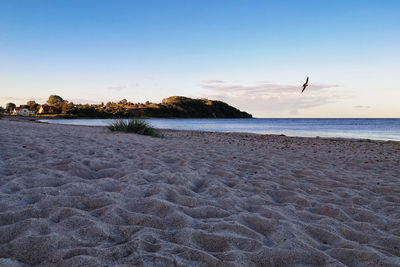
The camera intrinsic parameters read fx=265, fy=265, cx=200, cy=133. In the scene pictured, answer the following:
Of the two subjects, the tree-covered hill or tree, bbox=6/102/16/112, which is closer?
the tree-covered hill

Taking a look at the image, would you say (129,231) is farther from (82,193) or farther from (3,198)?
(3,198)

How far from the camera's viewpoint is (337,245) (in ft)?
6.84

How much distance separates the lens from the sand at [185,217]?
1764 millimetres

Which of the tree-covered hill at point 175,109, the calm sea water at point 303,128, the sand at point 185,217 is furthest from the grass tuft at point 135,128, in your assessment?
the tree-covered hill at point 175,109

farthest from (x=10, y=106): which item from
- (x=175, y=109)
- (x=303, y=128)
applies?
(x=303, y=128)

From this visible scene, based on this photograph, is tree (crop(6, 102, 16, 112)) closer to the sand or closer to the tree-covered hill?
the tree-covered hill

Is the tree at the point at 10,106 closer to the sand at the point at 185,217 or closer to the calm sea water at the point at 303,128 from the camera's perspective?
the calm sea water at the point at 303,128

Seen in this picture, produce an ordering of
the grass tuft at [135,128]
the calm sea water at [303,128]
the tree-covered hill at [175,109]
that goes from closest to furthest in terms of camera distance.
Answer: the grass tuft at [135,128] < the calm sea water at [303,128] < the tree-covered hill at [175,109]

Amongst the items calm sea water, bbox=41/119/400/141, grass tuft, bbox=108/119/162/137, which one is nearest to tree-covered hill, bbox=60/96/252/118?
calm sea water, bbox=41/119/400/141

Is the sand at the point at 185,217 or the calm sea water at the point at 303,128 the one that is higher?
the calm sea water at the point at 303,128

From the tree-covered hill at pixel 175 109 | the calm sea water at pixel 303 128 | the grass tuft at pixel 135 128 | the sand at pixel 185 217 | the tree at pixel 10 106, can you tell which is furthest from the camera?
the tree at pixel 10 106

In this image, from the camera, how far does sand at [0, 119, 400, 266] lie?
5.79 ft

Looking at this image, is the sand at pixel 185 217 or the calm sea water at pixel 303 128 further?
the calm sea water at pixel 303 128

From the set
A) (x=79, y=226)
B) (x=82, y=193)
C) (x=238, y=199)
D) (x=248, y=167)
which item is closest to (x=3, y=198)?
(x=82, y=193)
